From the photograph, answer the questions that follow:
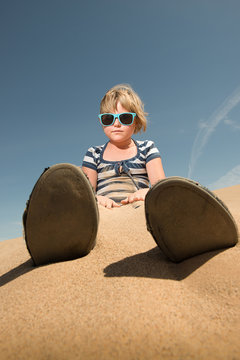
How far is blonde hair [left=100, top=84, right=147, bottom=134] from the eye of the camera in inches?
103

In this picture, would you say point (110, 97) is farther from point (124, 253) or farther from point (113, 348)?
point (113, 348)

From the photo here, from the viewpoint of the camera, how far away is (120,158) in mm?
2662

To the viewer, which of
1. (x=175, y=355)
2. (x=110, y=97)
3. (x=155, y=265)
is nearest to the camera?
(x=175, y=355)

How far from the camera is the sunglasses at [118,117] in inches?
101

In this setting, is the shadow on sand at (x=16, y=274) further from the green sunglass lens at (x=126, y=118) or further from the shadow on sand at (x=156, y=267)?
the green sunglass lens at (x=126, y=118)

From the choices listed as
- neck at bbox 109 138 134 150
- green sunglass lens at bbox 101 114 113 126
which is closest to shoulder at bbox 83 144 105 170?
neck at bbox 109 138 134 150

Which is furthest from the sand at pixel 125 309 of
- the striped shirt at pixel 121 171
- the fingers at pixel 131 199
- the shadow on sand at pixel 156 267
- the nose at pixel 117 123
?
the nose at pixel 117 123

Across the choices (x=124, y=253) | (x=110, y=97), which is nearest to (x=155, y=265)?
(x=124, y=253)

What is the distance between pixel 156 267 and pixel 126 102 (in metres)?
1.81

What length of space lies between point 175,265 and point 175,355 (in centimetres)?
A: 57

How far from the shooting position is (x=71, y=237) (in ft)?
4.29

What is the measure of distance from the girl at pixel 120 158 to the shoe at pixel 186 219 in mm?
1175

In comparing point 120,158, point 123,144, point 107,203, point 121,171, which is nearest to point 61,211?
point 107,203

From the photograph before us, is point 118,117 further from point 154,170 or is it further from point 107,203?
point 107,203
